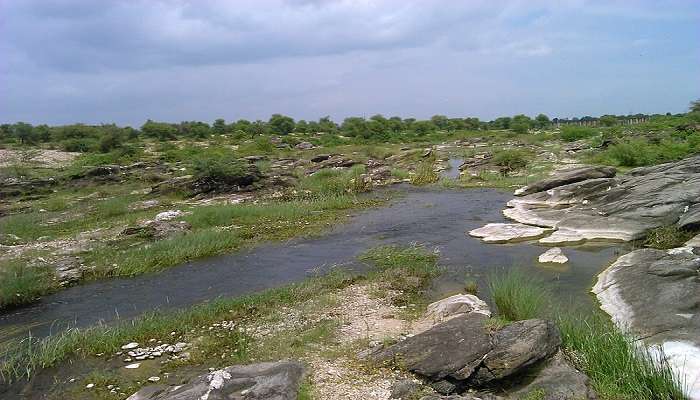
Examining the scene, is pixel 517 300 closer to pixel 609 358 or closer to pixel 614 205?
pixel 609 358

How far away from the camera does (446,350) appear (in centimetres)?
905

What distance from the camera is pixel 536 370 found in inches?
328

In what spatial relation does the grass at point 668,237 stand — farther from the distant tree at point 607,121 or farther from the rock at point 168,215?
the distant tree at point 607,121

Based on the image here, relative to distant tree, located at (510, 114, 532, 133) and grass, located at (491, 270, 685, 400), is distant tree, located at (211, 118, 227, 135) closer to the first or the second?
distant tree, located at (510, 114, 532, 133)

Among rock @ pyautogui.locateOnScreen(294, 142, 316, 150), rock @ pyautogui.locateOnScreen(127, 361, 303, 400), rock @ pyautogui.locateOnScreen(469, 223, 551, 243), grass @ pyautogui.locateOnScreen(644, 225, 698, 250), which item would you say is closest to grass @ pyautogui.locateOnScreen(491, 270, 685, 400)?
rock @ pyautogui.locateOnScreen(127, 361, 303, 400)

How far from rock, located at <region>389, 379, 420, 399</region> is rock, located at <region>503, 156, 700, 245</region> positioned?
40.5ft

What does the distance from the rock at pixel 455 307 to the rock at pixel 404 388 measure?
3.45 meters

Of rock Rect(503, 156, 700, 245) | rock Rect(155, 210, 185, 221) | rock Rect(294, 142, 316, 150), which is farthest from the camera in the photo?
rock Rect(294, 142, 316, 150)

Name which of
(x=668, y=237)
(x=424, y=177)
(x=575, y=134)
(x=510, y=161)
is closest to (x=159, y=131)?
(x=424, y=177)

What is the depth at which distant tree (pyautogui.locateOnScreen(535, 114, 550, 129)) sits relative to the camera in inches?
4675

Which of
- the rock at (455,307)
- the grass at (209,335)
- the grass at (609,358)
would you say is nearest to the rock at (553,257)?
the grass at (209,335)

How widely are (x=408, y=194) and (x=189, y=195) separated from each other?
575 inches

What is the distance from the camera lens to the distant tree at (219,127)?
89.1 meters

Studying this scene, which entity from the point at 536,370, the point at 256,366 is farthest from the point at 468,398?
the point at 256,366
